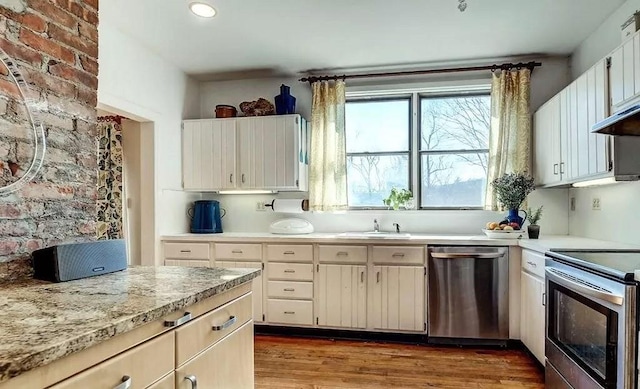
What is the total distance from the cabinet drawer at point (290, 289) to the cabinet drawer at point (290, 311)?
0.05 m

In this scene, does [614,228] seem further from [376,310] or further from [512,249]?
[376,310]

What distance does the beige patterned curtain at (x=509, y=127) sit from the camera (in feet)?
11.7

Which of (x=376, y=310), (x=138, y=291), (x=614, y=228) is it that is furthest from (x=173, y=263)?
(x=614, y=228)

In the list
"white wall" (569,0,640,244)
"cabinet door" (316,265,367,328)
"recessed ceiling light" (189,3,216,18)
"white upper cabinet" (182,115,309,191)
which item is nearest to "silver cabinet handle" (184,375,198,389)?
"cabinet door" (316,265,367,328)

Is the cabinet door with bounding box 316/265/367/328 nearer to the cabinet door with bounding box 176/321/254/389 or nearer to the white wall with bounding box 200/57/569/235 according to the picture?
the white wall with bounding box 200/57/569/235

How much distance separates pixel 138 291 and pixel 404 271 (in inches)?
95.4

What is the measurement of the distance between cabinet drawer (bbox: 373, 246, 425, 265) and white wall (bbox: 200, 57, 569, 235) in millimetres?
598

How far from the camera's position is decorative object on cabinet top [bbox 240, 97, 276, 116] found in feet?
13.0

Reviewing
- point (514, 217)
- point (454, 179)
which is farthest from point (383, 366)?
point (454, 179)

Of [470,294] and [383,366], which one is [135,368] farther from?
[470,294]

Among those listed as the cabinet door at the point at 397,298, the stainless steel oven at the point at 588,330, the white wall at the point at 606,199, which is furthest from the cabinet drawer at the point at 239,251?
the white wall at the point at 606,199

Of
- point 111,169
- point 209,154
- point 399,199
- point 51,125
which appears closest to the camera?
point 51,125

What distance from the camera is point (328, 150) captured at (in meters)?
3.90

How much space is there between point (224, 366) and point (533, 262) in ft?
7.64
